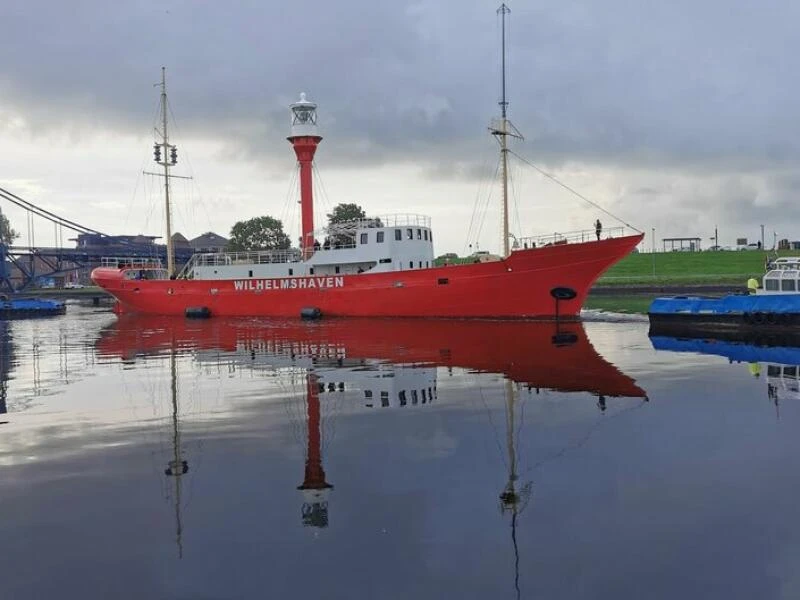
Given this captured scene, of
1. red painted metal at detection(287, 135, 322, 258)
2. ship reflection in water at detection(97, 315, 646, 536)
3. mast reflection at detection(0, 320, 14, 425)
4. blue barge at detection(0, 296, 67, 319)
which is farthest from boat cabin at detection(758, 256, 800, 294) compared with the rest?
blue barge at detection(0, 296, 67, 319)

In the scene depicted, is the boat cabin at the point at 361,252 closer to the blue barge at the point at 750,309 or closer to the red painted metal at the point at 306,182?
the red painted metal at the point at 306,182

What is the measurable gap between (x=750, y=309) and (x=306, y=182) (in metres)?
30.6

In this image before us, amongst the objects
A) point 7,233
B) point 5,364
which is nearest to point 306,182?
point 5,364

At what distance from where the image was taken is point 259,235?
109000mm

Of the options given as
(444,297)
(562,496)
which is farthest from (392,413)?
(444,297)

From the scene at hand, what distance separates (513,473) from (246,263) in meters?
42.7

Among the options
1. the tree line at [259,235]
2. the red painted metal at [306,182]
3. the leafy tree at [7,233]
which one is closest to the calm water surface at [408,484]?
the red painted metal at [306,182]

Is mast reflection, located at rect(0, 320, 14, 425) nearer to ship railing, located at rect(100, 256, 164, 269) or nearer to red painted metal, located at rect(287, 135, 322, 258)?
ship railing, located at rect(100, 256, 164, 269)

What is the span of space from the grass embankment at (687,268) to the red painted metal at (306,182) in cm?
4579

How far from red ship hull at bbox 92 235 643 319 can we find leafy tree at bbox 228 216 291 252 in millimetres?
60425

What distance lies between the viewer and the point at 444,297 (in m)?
38.4

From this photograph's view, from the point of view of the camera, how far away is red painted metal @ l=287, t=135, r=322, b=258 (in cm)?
4744

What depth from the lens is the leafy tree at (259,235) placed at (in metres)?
109

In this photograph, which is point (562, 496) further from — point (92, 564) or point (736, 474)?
point (92, 564)
